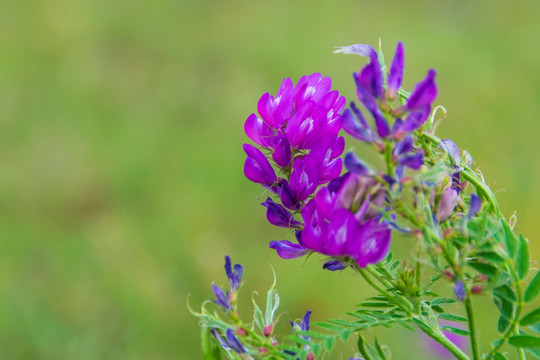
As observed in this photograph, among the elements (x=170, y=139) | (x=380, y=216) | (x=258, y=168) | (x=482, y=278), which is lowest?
(x=482, y=278)

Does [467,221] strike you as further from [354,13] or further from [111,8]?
[111,8]

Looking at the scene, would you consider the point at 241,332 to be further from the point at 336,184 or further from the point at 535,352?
the point at 535,352

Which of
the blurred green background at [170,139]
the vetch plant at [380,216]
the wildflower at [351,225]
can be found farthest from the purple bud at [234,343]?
the blurred green background at [170,139]

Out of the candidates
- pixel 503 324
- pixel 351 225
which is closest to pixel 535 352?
pixel 503 324

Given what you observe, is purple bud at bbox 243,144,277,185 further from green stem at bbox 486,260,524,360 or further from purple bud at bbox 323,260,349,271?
green stem at bbox 486,260,524,360

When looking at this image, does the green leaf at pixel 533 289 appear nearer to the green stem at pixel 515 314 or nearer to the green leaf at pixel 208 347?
the green stem at pixel 515 314
